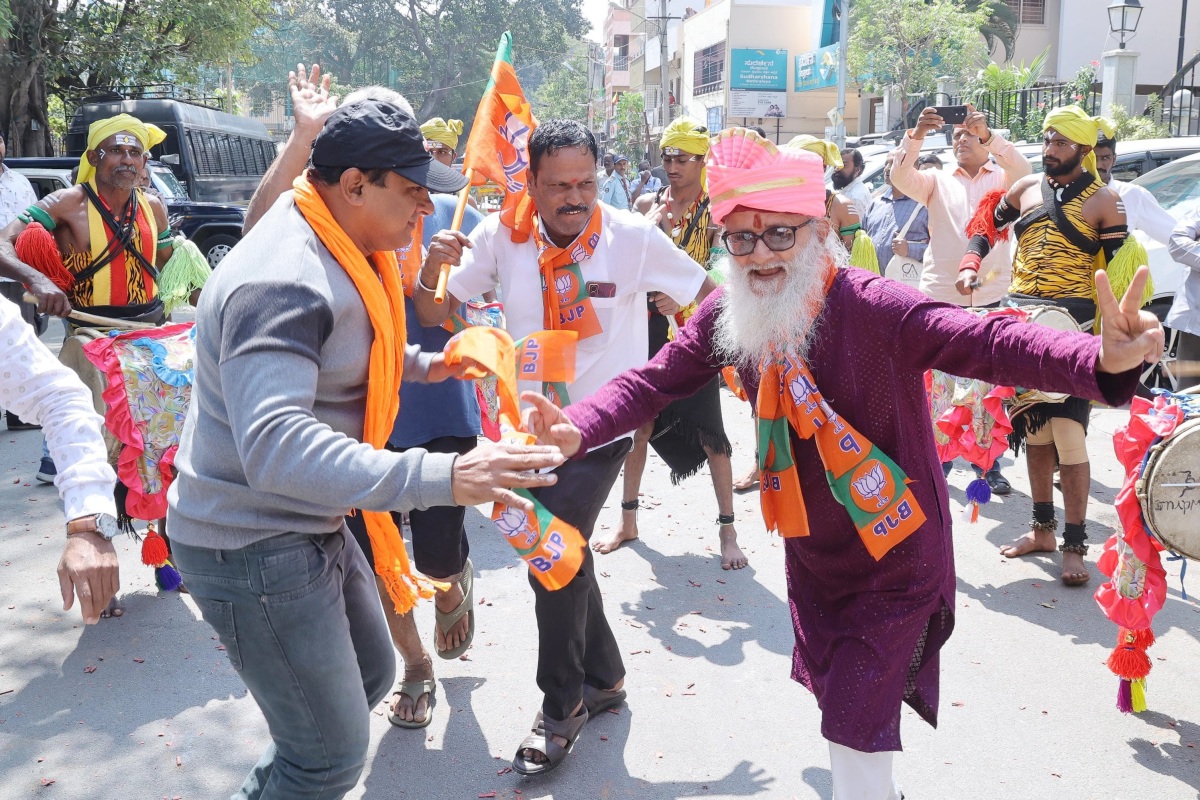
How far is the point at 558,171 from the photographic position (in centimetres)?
364

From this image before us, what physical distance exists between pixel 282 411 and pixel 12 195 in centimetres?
864

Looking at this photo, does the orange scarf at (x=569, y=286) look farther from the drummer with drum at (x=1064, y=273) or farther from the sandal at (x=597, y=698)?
the drummer with drum at (x=1064, y=273)

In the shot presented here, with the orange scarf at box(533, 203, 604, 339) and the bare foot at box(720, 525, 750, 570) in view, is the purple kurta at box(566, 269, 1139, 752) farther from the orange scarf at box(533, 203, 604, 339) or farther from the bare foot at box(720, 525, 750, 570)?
the bare foot at box(720, 525, 750, 570)

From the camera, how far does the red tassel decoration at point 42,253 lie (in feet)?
17.4

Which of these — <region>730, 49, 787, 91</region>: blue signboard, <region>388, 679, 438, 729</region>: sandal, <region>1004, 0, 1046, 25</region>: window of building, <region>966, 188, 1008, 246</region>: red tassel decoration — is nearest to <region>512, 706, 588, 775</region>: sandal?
<region>388, 679, 438, 729</region>: sandal

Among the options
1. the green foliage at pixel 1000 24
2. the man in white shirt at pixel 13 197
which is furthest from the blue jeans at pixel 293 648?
the green foliage at pixel 1000 24

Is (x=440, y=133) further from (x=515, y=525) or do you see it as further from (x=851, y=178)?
(x=515, y=525)

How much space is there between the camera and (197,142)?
61.8 feet

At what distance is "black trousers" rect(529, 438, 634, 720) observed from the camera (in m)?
3.44

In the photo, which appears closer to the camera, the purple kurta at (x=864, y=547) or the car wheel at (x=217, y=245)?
the purple kurta at (x=864, y=547)

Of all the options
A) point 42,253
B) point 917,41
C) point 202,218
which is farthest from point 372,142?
point 917,41

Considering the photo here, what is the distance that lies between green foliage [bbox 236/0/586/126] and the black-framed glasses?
58268mm

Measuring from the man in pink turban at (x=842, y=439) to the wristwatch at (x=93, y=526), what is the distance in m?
1.00

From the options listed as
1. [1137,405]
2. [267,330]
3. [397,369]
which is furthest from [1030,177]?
[267,330]
